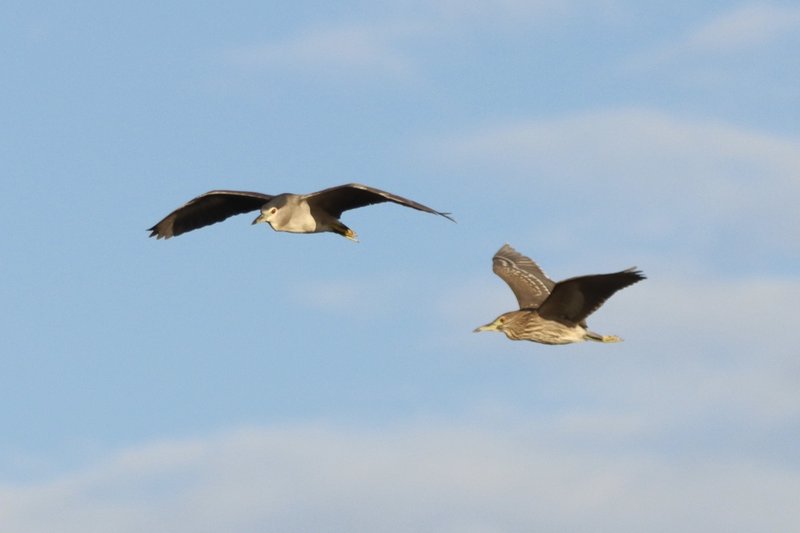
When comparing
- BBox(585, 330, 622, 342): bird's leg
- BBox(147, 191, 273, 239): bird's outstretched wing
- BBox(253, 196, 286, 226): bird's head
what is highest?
BBox(147, 191, 273, 239): bird's outstretched wing

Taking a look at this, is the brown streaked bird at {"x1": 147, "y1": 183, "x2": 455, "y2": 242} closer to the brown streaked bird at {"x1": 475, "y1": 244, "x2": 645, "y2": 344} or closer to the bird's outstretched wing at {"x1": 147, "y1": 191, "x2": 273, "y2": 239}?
the bird's outstretched wing at {"x1": 147, "y1": 191, "x2": 273, "y2": 239}

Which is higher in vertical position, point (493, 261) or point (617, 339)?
point (493, 261)

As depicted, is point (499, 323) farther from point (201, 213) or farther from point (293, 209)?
point (201, 213)

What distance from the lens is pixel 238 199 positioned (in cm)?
3020

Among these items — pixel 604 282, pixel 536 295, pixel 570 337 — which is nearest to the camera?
pixel 604 282

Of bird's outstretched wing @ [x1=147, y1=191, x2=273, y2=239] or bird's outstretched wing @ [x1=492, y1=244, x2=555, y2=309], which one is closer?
bird's outstretched wing @ [x1=492, y1=244, x2=555, y2=309]

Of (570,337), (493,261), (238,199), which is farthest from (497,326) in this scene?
(238,199)

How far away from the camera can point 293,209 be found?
2766 cm

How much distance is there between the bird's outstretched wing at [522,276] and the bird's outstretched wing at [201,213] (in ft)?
14.5

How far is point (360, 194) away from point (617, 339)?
5.38 m

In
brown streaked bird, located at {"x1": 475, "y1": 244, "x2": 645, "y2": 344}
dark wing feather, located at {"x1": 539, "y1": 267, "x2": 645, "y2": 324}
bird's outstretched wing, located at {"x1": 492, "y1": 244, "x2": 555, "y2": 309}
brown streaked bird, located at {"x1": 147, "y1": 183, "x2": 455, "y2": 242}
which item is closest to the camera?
dark wing feather, located at {"x1": 539, "y1": 267, "x2": 645, "y2": 324}

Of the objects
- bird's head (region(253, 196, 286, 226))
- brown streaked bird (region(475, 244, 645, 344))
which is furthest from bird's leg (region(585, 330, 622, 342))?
bird's head (region(253, 196, 286, 226))

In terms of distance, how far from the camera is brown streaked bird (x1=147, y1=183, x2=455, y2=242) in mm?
27531

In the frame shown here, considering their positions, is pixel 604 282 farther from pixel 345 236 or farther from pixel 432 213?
pixel 345 236
